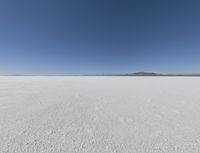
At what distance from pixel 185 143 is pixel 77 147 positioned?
154 cm

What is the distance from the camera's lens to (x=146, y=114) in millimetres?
2656

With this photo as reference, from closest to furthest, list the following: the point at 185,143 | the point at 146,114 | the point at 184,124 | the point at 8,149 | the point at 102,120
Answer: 1. the point at 8,149
2. the point at 185,143
3. the point at 184,124
4. the point at 102,120
5. the point at 146,114

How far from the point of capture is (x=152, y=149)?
1.46 metres

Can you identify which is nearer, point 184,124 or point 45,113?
point 184,124

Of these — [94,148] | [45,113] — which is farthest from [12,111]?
[94,148]

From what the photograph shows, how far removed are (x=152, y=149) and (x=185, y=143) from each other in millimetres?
556

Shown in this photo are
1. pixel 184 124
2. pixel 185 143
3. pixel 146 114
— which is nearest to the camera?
pixel 185 143

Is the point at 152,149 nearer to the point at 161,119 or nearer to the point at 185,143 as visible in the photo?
the point at 185,143

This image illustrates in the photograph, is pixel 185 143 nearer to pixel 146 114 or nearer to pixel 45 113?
pixel 146 114

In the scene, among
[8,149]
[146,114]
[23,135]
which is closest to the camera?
[8,149]

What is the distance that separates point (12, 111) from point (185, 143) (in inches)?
144

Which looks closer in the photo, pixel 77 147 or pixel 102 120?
pixel 77 147

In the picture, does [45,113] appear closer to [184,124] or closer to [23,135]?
[23,135]

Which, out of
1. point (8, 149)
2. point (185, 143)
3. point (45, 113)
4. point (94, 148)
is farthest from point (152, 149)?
point (45, 113)
